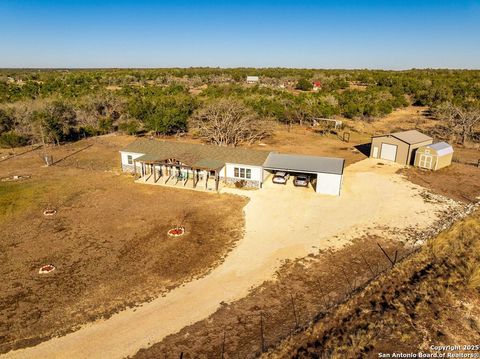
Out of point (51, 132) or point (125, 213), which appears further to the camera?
point (51, 132)

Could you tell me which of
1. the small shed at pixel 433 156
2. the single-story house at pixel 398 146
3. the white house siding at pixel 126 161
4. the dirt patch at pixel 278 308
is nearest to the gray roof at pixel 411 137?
the single-story house at pixel 398 146

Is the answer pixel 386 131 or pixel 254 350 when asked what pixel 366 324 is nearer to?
pixel 254 350

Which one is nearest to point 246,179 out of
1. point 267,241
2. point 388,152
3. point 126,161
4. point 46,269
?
point 267,241

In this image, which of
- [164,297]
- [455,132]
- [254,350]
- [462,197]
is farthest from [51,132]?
[455,132]

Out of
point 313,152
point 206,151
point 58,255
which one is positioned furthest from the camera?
point 313,152

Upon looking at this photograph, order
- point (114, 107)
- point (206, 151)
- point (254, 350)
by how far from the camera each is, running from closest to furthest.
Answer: point (254, 350) → point (206, 151) → point (114, 107)

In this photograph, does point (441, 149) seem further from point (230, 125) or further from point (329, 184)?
point (230, 125)

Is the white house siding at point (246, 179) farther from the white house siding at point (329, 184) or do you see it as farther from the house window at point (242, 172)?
the white house siding at point (329, 184)
